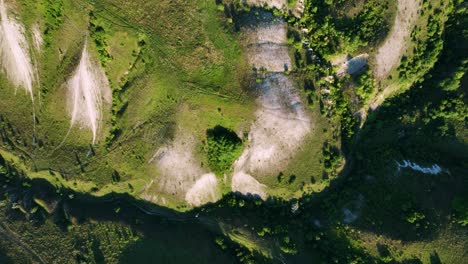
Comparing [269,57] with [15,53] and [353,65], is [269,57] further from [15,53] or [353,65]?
[15,53]

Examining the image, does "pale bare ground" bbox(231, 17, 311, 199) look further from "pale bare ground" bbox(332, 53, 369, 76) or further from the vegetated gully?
"pale bare ground" bbox(332, 53, 369, 76)

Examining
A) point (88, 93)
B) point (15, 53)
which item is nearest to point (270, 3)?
point (88, 93)

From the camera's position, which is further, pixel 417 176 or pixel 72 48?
pixel 417 176

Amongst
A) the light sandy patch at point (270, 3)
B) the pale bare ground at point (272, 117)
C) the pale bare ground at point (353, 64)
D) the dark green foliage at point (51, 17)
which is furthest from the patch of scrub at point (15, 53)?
the pale bare ground at point (353, 64)

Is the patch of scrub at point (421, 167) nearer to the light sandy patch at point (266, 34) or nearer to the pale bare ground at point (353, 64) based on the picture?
the pale bare ground at point (353, 64)

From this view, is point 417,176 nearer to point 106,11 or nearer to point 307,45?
point 307,45

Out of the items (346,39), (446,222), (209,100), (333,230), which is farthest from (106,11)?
(446,222)
